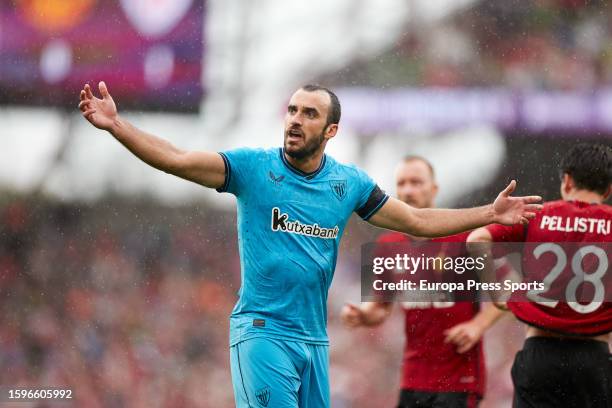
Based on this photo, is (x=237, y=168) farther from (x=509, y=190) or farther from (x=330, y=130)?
(x=509, y=190)

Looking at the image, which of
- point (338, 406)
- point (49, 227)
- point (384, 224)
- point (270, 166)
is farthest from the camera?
point (49, 227)

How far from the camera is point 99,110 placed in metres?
4.97

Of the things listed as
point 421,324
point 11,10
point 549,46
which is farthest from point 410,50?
point 421,324

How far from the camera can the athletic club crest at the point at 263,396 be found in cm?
509

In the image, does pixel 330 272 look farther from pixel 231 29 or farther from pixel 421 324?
pixel 231 29

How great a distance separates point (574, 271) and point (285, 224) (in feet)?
4.98

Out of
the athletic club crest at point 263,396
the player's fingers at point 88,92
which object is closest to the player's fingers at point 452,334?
the athletic club crest at point 263,396

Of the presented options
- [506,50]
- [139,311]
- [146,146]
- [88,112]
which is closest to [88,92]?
[88,112]

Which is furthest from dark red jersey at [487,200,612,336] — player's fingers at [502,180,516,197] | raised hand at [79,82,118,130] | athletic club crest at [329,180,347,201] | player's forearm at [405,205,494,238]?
raised hand at [79,82,118,130]

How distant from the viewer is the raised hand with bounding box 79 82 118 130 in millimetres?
4926

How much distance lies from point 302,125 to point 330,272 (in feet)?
2.55

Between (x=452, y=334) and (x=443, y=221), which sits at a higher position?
(x=443, y=221)

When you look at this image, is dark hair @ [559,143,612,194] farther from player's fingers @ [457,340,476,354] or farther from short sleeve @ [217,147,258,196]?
short sleeve @ [217,147,258,196]

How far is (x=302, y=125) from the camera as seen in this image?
18.0 ft
